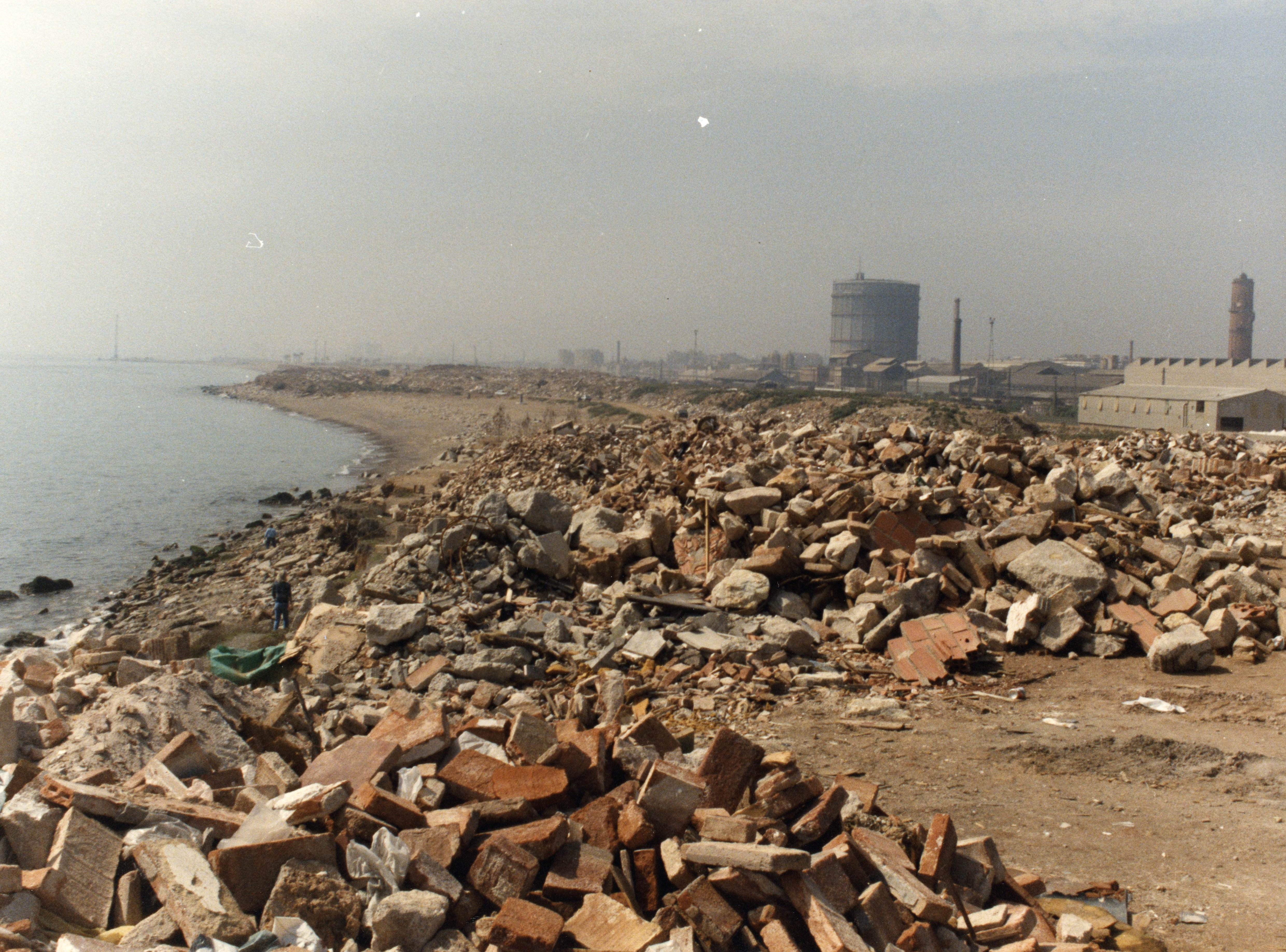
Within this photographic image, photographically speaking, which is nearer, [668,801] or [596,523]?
[668,801]

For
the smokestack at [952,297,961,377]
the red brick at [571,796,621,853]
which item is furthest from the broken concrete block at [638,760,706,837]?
the smokestack at [952,297,961,377]

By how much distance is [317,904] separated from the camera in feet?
10.7

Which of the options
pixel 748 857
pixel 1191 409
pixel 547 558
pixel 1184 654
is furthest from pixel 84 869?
pixel 1191 409

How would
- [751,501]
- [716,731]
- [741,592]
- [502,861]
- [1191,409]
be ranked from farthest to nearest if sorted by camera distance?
[1191,409] → [751,501] → [741,592] → [716,731] → [502,861]

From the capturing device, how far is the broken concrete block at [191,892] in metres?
3.06

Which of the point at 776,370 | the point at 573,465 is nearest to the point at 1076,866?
the point at 573,465

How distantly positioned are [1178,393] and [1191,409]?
2.10 meters

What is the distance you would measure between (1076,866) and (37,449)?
53743 millimetres

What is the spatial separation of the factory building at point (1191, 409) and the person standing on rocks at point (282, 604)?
30.1 meters

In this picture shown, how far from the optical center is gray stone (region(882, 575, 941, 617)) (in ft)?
28.5

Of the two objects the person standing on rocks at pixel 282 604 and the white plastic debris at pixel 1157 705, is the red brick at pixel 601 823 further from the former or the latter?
the person standing on rocks at pixel 282 604

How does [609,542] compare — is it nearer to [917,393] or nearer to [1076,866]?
[1076,866]

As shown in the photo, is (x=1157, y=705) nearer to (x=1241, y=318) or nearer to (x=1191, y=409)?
Answer: (x=1191, y=409)

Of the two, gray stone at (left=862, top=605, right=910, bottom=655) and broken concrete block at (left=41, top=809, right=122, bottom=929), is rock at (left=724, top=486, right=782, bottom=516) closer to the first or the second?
gray stone at (left=862, top=605, right=910, bottom=655)
